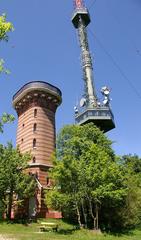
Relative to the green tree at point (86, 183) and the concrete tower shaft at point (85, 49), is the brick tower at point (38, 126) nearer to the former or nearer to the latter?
the green tree at point (86, 183)

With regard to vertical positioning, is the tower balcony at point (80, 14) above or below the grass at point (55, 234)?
above

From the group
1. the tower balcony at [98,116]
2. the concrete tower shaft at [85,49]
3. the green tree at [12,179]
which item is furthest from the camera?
the concrete tower shaft at [85,49]

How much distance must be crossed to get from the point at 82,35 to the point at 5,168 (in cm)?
3891

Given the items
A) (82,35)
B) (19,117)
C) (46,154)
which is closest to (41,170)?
(46,154)

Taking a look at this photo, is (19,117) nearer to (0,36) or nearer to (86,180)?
(86,180)

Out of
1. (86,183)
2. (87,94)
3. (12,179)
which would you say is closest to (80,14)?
(87,94)

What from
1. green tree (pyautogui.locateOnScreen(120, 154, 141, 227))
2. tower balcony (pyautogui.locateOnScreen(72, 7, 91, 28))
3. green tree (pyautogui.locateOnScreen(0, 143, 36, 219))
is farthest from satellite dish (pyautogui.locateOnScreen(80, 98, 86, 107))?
green tree (pyautogui.locateOnScreen(120, 154, 141, 227))

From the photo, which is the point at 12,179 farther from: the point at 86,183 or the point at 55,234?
the point at 55,234

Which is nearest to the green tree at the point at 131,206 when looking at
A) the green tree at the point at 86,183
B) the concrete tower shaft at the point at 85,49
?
the green tree at the point at 86,183

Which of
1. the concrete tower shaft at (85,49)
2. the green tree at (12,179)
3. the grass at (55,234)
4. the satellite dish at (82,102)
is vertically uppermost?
the concrete tower shaft at (85,49)

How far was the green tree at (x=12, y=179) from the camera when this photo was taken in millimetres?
36500

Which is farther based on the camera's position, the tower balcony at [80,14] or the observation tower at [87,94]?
the tower balcony at [80,14]

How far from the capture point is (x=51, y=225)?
100 ft

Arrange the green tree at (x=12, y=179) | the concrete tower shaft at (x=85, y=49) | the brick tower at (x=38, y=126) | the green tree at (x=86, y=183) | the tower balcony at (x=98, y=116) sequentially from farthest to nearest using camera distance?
the concrete tower shaft at (x=85, y=49)
the tower balcony at (x=98, y=116)
the brick tower at (x=38, y=126)
the green tree at (x=12, y=179)
the green tree at (x=86, y=183)
